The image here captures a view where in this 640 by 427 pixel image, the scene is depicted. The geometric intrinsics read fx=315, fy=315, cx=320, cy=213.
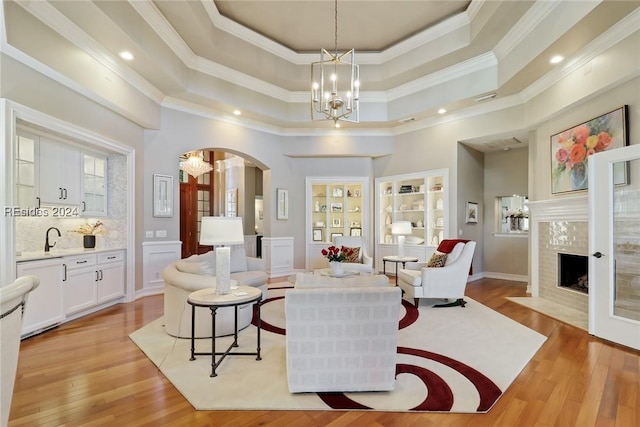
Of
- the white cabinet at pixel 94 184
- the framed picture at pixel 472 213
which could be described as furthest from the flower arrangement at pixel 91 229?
the framed picture at pixel 472 213

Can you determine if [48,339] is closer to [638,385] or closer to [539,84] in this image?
[638,385]

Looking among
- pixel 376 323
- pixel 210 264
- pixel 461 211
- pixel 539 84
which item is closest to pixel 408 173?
pixel 461 211

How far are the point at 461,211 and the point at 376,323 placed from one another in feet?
16.6

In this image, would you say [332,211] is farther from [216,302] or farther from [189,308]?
[216,302]

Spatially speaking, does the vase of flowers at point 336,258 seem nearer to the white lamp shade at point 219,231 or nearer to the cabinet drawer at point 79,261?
the white lamp shade at point 219,231

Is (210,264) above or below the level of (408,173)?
below

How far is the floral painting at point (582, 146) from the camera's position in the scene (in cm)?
379

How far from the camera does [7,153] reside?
10.2 feet

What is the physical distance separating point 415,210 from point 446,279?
2.69 m

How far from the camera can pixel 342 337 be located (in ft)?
7.48

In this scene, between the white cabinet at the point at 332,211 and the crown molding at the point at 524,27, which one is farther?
the white cabinet at the point at 332,211

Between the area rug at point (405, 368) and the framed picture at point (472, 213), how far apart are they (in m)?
3.05

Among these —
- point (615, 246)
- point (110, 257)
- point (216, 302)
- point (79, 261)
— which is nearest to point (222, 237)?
point (216, 302)

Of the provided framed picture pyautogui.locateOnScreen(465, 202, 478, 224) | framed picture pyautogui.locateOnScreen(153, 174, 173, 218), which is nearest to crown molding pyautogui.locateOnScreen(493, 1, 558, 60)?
framed picture pyautogui.locateOnScreen(465, 202, 478, 224)
